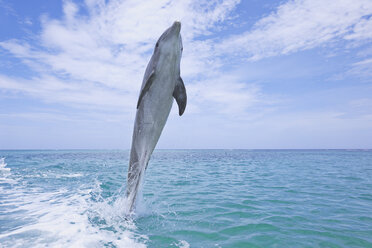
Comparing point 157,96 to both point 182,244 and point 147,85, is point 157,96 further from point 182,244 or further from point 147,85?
point 182,244

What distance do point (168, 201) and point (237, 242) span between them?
4.28 metres

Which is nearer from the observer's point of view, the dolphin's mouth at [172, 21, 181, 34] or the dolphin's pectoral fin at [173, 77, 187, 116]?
the dolphin's mouth at [172, 21, 181, 34]

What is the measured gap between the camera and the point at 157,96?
498 cm

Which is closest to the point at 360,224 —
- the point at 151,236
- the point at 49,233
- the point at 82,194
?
the point at 151,236

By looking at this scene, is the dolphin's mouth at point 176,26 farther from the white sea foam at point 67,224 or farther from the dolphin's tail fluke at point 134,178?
the white sea foam at point 67,224

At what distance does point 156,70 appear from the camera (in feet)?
15.6

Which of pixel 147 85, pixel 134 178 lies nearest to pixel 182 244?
pixel 134 178

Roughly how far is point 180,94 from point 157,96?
516 mm

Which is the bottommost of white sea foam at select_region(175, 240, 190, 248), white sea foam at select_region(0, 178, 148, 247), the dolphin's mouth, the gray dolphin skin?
white sea foam at select_region(175, 240, 190, 248)

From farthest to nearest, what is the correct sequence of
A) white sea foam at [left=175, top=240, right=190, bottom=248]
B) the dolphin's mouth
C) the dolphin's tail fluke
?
the dolphin's tail fluke < white sea foam at [left=175, top=240, right=190, bottom=248] < the dolphin's mouth

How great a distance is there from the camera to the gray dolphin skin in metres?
4.77

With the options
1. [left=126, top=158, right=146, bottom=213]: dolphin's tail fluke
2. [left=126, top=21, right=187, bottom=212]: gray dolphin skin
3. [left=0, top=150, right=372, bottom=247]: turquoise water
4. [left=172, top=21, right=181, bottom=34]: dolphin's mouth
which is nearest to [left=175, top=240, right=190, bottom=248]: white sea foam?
[left=0, top=150, right=372, bottom=247]: turquoise water

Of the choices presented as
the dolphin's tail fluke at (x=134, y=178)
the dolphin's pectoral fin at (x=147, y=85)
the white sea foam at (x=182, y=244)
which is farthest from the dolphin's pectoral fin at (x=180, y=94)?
the white sea foam at (x=182, y=244)

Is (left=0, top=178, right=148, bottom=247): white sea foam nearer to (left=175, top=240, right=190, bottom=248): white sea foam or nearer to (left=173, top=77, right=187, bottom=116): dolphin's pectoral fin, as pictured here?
(left=175, top=240, right=190, bottom=248): white sea foam
